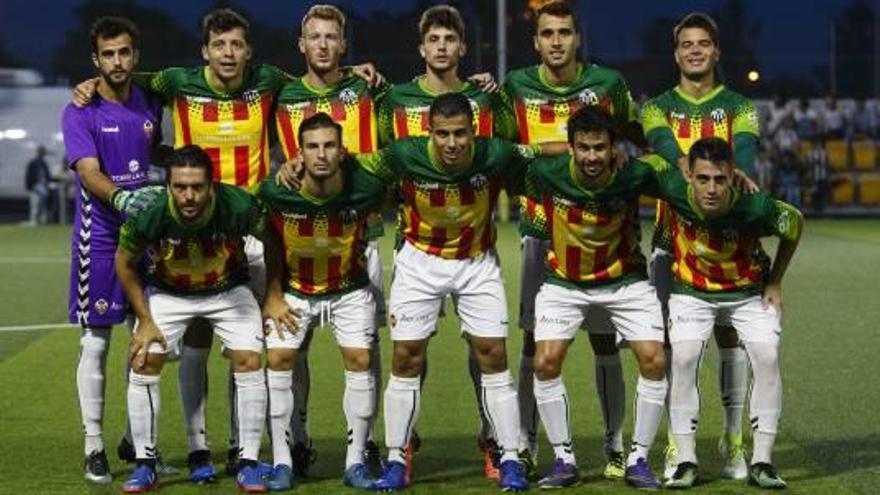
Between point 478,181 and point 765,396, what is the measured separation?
1.63 metres

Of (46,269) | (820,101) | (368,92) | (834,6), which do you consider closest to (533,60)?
(820,101)

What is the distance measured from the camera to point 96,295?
8.73 meters

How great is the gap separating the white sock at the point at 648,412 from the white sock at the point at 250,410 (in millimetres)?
1681

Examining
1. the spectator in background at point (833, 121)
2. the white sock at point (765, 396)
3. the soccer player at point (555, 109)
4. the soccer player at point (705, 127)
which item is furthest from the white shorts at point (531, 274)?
the spectator in background at point (833, 121)

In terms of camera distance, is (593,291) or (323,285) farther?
(323,285)

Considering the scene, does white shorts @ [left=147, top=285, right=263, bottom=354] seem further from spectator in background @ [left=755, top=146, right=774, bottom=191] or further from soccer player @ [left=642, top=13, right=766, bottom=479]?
spectator in background @ [left=755, top=146, right=774, bottom=191]

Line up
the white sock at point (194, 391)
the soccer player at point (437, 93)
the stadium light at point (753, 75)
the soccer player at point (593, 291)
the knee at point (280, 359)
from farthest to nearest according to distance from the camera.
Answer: the stadium light at point (753, 75) < the soccer player at point (437, 93) < the white sock at point (194, 391) < the knee at point (280, 359) < the soccer player at point (593, 291)

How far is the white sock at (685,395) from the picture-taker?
835cm

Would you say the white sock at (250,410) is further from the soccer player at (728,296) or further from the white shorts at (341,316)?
the soccer player at (728,296)

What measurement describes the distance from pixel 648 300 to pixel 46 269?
14.1 m

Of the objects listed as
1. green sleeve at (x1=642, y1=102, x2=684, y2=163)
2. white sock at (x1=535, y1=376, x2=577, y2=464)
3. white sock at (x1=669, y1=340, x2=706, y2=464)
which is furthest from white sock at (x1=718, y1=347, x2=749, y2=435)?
green sleeve at (x1=642, y1=102, x2=684, y2=163)

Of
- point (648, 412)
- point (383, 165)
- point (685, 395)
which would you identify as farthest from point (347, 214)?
point (685, 395)

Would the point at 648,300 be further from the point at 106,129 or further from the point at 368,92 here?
the point at 106,129

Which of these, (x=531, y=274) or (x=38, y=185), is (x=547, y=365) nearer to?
(x=531, y=274)
